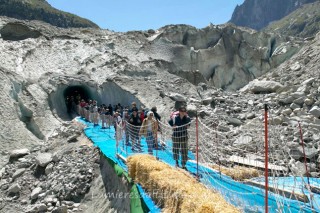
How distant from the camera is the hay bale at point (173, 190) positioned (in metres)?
5.94

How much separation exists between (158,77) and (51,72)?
9230mm

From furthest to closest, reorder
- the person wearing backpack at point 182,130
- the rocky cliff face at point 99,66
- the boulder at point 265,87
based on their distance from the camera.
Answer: the rocky cliff face at point 99,66 → the boulder at point 265,87 → the person wearing backpack at point 182,130

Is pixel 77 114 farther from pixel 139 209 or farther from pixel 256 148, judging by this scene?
pixel 139 209

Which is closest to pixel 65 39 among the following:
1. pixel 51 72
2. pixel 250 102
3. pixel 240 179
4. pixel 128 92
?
pixel 51 72

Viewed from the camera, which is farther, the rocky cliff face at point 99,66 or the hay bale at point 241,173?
the rocky cliff face at point 99,66

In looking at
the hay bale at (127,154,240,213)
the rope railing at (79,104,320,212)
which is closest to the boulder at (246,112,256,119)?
the rope railing at (79,104,320,212)

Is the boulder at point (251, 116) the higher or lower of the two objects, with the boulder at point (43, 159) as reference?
higher

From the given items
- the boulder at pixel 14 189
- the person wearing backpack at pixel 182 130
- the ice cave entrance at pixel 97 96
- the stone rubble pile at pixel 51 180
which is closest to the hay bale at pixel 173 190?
the person wearing backpack at pixel 182 130

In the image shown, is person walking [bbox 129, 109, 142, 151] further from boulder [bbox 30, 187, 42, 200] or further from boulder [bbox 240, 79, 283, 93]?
boulder [bbox 240, 79, 283, 93]

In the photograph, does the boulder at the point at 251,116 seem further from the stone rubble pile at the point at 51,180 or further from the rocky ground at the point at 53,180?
the stone rubble pile at the point at 51,180

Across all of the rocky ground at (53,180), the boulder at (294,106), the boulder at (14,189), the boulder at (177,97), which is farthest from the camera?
the boulder at (177,97)

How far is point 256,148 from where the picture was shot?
42.1 ft

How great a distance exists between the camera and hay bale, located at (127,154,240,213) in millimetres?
5938

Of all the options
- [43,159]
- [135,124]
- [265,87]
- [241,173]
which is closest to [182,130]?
[241,173]
